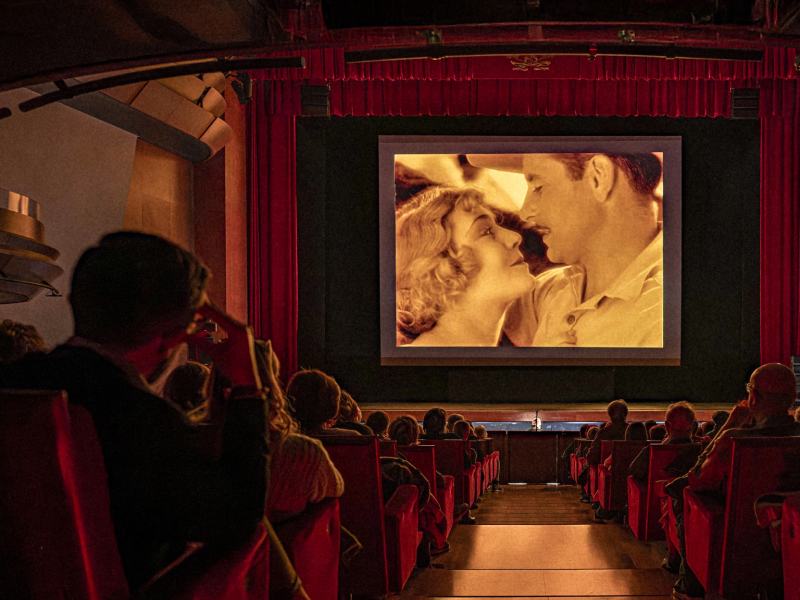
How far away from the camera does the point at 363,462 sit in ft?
9.44

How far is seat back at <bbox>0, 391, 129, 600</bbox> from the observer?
3.81 ft

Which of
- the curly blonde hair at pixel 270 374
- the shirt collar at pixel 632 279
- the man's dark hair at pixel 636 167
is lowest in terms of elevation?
the curly blonde hair at pixel 270 374

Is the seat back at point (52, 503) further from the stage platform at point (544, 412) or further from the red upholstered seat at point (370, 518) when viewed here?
the stage platform at point (544, 412)

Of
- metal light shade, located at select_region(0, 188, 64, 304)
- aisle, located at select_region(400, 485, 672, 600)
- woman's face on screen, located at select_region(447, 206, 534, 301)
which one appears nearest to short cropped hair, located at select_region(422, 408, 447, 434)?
aisle, located at select_region(400, 485, 672, 600)

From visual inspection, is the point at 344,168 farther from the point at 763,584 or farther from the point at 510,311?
the point at 763,584

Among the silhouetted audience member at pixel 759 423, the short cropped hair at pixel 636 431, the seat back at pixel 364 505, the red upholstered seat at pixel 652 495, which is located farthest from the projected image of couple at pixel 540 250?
the seat back at pixel 364 505

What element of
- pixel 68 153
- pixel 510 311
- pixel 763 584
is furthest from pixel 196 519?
pixel 510 311

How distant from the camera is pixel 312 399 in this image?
2703 millimetres

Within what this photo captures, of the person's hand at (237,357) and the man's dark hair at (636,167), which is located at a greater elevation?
the man's dark hair at (636,167)

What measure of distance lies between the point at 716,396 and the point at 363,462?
395 inches

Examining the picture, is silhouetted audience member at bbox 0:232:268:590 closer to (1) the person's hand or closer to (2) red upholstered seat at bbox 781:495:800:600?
(1) the person's hand

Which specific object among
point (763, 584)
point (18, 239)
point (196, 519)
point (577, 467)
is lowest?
point (577, 467)

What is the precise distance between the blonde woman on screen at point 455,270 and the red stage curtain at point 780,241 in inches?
125

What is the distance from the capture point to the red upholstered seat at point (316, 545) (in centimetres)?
203
